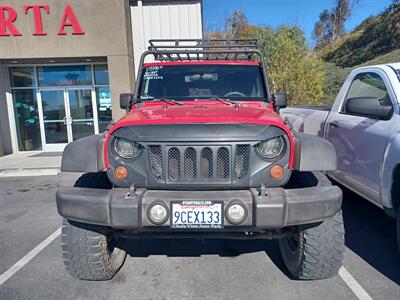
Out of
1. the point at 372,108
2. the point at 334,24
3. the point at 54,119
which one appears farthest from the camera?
the point at 334,24

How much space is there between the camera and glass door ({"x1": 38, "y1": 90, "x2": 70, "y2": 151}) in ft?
38.6

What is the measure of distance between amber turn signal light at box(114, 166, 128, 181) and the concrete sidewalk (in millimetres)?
6368

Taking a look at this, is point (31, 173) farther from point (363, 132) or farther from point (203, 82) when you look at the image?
point (363, 132)

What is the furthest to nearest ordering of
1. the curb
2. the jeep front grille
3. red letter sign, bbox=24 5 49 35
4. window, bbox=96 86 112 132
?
window, bbox=96 86 112 132
red letter sign, bbox=24 5 49 35
the curb
the jeep front grille

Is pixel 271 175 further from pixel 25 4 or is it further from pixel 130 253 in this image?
pixel 25 4

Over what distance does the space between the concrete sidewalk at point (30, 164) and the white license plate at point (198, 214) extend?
678cm

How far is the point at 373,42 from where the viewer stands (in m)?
30.8

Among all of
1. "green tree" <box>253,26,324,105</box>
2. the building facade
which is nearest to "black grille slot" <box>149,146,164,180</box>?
the building facade

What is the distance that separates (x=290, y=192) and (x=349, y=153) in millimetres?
1979

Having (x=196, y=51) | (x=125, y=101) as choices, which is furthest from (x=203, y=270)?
(x=196, y=51)

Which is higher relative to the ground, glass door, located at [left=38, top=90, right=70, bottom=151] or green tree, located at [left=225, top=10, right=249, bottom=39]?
green tree, located at [left=225, top=10, right=249, bottom=39]

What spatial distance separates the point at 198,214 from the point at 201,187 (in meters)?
0.24

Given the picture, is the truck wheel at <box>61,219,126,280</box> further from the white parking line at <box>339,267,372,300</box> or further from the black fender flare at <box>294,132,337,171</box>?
the white parking line at <box>339,267,372,300</box>

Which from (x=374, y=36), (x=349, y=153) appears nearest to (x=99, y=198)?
(x=349, y=153)
